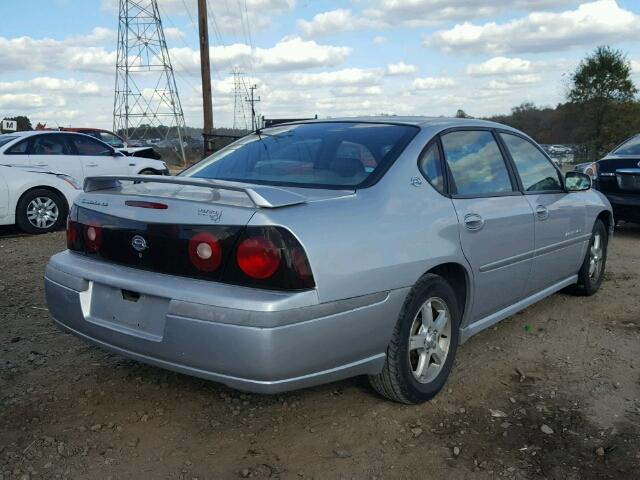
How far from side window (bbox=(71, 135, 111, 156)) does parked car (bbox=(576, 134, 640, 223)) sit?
8288 millimetres

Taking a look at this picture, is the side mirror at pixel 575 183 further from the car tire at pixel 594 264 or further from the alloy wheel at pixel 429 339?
the alloy wheel at pixel 429 339

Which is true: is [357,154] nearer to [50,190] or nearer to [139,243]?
[139,243]

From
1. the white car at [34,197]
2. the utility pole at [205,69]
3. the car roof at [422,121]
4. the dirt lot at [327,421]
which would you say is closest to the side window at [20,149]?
the white car at [34,197]

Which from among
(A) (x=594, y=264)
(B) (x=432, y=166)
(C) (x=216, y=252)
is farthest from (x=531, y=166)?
(C) (x=216, y=252)

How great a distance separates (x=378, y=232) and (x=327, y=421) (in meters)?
1.02

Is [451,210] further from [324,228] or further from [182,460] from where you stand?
[182,460]

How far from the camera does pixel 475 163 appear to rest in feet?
12.8

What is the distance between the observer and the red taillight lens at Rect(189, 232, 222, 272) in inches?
106

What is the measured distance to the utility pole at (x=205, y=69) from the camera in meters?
20.8

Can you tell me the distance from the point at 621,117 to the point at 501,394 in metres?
25.2

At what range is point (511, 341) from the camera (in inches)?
173

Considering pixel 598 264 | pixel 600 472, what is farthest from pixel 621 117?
pixel 600 472

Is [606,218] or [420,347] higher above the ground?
[606,218]

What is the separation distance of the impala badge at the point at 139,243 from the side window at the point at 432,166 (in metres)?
1.49
